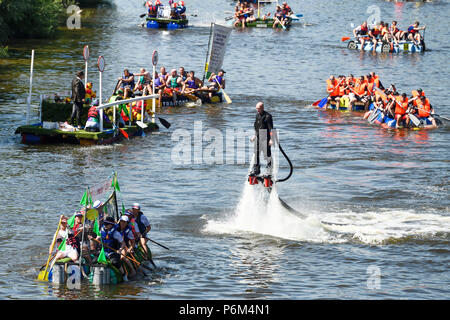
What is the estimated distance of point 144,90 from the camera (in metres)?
39.3

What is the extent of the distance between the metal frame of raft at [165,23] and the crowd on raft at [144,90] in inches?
1217

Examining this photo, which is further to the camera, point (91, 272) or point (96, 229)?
point (96, 229)

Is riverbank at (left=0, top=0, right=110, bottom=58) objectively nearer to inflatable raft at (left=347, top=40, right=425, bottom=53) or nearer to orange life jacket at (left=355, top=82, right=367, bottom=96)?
inflatable raft at (left=347, top=40, right=425, bottom=53)

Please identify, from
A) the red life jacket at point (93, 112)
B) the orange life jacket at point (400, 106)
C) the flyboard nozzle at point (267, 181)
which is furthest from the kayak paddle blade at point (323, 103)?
the flyboard nozzle at point (267, 181)

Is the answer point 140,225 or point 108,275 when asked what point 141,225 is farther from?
point 108,275

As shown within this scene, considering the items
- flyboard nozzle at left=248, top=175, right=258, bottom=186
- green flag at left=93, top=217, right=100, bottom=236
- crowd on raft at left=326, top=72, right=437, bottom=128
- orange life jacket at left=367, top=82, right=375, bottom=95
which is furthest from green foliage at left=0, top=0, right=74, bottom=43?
green flag at left=93, top=217, right=100, bottom=236

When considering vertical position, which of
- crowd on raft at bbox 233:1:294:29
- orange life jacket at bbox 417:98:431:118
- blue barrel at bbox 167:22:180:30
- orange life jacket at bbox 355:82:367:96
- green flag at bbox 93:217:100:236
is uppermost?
crowd on raft at bbox 233:1:294:29

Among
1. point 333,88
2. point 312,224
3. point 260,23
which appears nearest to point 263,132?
point 312,224

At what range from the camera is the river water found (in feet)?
64.4

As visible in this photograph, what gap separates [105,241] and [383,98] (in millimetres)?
22398

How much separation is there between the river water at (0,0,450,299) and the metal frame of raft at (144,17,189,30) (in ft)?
69.3

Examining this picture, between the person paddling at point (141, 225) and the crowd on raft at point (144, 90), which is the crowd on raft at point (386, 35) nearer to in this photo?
the crowd on raft at point (144, 90)

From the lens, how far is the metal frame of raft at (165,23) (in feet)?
241

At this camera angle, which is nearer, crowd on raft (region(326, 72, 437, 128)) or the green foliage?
crowd on raft (region(326, 72, 437, 128))
